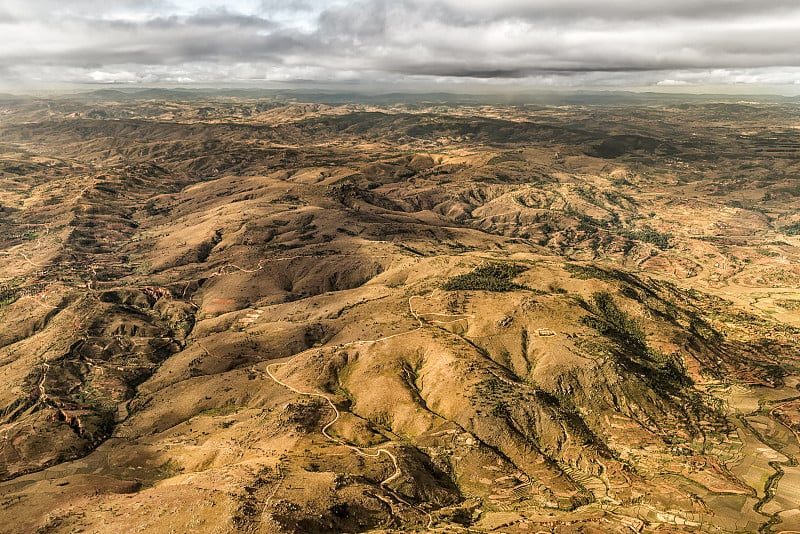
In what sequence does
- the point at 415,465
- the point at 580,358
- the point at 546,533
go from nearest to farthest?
the point at 546,533 < the point at 415,465 < the point at 580,358

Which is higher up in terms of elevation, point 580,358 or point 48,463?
point 580,358

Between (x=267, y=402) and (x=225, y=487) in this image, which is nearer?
(x=225, y=487)

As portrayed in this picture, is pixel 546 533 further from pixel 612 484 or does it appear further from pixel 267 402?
pixel 267 402

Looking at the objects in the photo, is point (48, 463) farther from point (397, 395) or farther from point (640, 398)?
point (640, 398)

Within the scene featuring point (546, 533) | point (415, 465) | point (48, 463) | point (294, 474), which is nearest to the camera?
point (546, 533)

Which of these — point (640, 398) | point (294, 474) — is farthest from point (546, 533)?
point (640, 398)

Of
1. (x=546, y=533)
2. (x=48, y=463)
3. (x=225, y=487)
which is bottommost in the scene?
(x=48, y=463)

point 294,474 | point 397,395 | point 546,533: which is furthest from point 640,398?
point 294,474

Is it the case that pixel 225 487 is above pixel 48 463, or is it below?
above

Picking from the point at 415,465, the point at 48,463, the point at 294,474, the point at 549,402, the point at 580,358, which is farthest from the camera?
the point at 580,358
